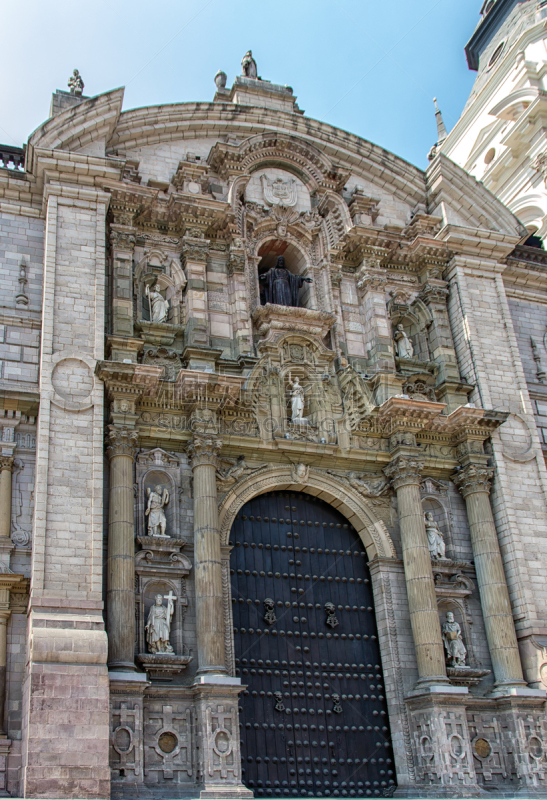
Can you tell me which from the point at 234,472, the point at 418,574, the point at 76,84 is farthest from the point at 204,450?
the point at 76,84

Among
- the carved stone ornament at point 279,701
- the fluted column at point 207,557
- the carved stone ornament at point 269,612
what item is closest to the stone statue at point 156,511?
the fluted column at point 207,557

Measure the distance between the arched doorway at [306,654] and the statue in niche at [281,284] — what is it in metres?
4.73

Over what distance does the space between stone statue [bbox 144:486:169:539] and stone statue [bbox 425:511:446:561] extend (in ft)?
18.2

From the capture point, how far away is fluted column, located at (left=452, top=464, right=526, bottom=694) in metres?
17.3

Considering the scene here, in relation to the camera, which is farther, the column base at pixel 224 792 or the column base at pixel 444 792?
the column base at pixel 444 792

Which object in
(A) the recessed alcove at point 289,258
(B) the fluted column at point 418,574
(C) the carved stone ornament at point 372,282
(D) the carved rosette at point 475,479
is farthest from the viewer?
(A) the recessed alcove at point 289,258

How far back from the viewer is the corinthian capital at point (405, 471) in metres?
18.4

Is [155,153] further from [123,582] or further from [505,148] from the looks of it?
[505,148]

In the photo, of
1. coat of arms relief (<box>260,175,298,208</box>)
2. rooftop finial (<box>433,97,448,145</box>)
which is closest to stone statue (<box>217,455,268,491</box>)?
coat of arms relief (<box>260,175,298,208</box>)

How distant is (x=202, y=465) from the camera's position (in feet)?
56.1

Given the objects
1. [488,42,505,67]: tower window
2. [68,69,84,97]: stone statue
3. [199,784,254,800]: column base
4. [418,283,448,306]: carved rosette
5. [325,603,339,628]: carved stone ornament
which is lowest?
[199,784,254,800]: column base

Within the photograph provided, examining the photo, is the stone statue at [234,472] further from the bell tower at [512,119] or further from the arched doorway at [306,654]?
the bell tower at [512,119]

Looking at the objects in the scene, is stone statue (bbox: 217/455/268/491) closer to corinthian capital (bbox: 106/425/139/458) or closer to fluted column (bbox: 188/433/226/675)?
fluted column (bbox: 188/433/226/675)

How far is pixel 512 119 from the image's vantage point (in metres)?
32.3
